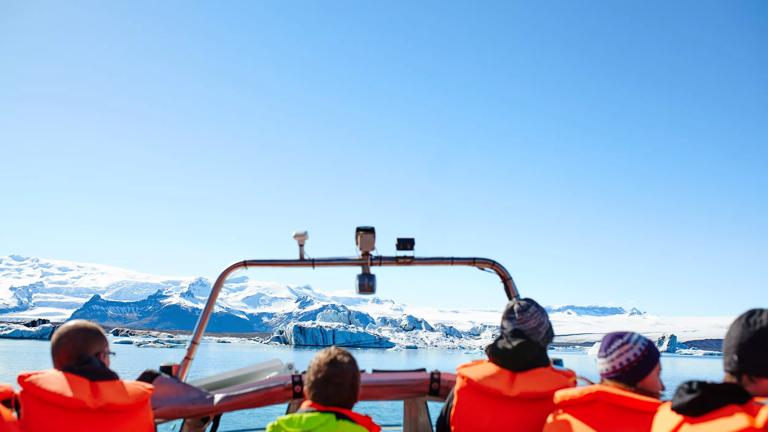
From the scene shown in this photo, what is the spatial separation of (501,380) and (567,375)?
365 mm

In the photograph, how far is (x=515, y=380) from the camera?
9.64 ft

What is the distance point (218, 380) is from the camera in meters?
4.43

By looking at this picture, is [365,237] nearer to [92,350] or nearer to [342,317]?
[92,350]

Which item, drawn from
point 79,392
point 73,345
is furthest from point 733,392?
point 73,345

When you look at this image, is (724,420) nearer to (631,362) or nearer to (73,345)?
(631,362)

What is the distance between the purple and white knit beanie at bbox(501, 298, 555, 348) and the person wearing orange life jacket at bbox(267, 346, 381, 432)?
93 cm

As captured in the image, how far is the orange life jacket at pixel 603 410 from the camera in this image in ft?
7.32

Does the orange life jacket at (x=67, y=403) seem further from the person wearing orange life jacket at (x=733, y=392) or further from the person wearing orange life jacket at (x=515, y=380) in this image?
the person wearing orange life jacket at (x=733, y=392)

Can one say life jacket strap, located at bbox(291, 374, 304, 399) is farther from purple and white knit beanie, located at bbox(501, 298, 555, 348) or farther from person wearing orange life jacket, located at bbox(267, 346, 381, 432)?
person wearing orange life jacket, located at bbox(267, 346, 381, 432)

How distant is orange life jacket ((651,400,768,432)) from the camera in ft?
5.71

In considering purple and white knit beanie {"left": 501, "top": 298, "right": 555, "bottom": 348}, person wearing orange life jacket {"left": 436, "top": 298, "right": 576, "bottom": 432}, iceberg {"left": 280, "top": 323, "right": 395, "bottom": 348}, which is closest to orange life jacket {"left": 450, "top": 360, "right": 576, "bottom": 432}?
person wearing orange life jacket {"left": 436, "top": 298, "right": 576, "bottom": 432}

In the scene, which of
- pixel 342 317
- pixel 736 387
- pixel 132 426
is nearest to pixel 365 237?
pixel 132 426

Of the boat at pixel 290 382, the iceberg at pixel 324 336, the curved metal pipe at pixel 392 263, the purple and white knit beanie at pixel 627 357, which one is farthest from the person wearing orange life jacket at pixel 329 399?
the iceberg at pixel 324 336

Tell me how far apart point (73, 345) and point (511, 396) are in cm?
196
